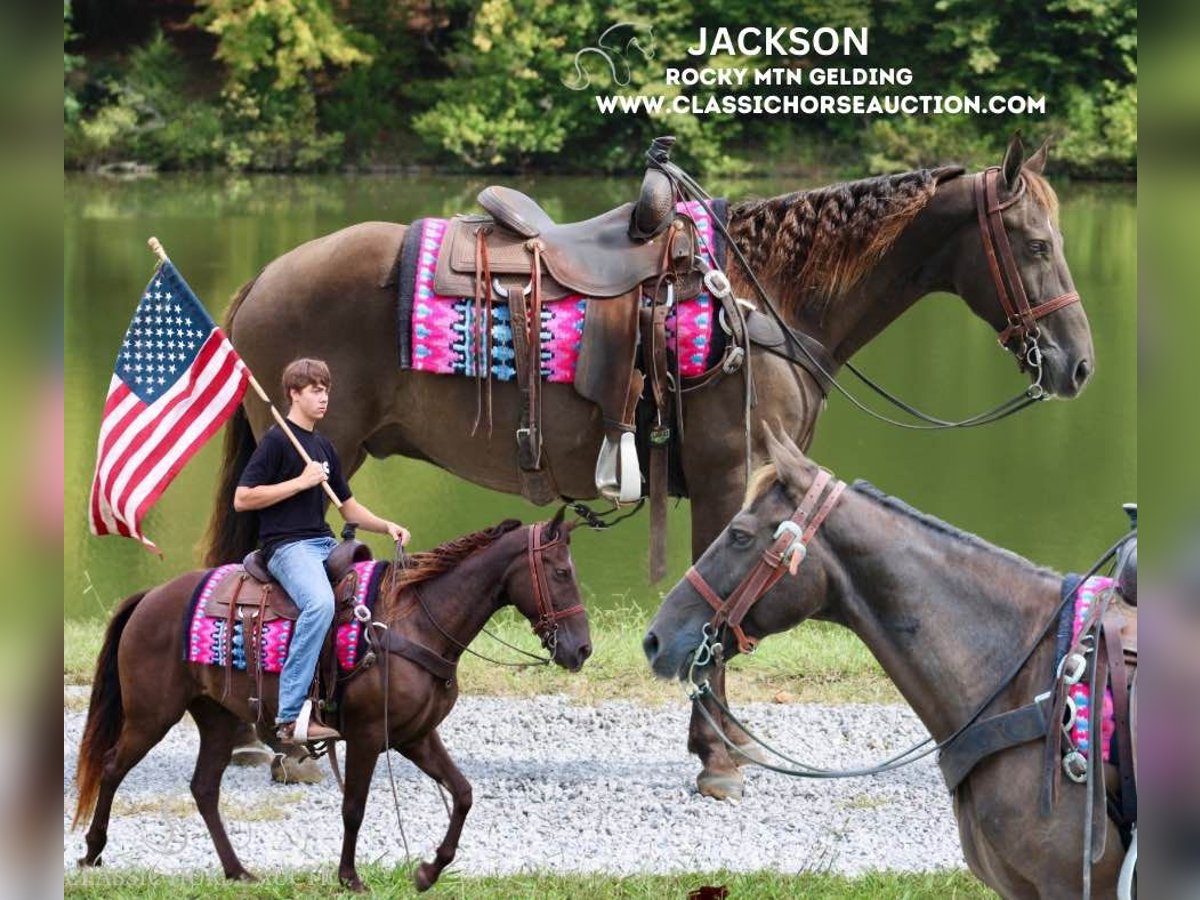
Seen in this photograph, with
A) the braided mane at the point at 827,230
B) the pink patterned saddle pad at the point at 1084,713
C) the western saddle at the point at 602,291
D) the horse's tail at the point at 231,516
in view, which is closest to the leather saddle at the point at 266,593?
the horse's tail at the point at 231,516

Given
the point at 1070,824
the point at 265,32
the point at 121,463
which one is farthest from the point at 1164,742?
the point at 265,32

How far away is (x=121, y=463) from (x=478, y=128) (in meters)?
23.7

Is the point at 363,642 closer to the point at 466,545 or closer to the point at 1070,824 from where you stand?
the point at 466,545

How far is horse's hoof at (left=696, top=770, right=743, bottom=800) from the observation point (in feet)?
18.3

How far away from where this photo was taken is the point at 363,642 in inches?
182

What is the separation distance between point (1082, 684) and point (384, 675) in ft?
6.95

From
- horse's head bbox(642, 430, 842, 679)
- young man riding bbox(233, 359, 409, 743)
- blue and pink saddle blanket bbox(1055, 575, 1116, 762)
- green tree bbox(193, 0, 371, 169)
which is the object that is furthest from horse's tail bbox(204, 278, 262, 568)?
green tree bbox(193, 0, 371, 169)

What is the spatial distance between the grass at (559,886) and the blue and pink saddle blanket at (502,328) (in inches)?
71.3

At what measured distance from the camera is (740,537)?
3.38 meters

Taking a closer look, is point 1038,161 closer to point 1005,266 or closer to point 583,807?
point 1005,266

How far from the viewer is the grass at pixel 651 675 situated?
266 inches

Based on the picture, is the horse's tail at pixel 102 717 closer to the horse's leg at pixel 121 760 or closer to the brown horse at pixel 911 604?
the horse's leg at pixel 121 760

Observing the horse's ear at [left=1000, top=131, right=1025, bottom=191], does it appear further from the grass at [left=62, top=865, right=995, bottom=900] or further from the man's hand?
the man's hand

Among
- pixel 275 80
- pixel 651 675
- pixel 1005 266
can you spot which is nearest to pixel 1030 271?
pixel 1005 266
